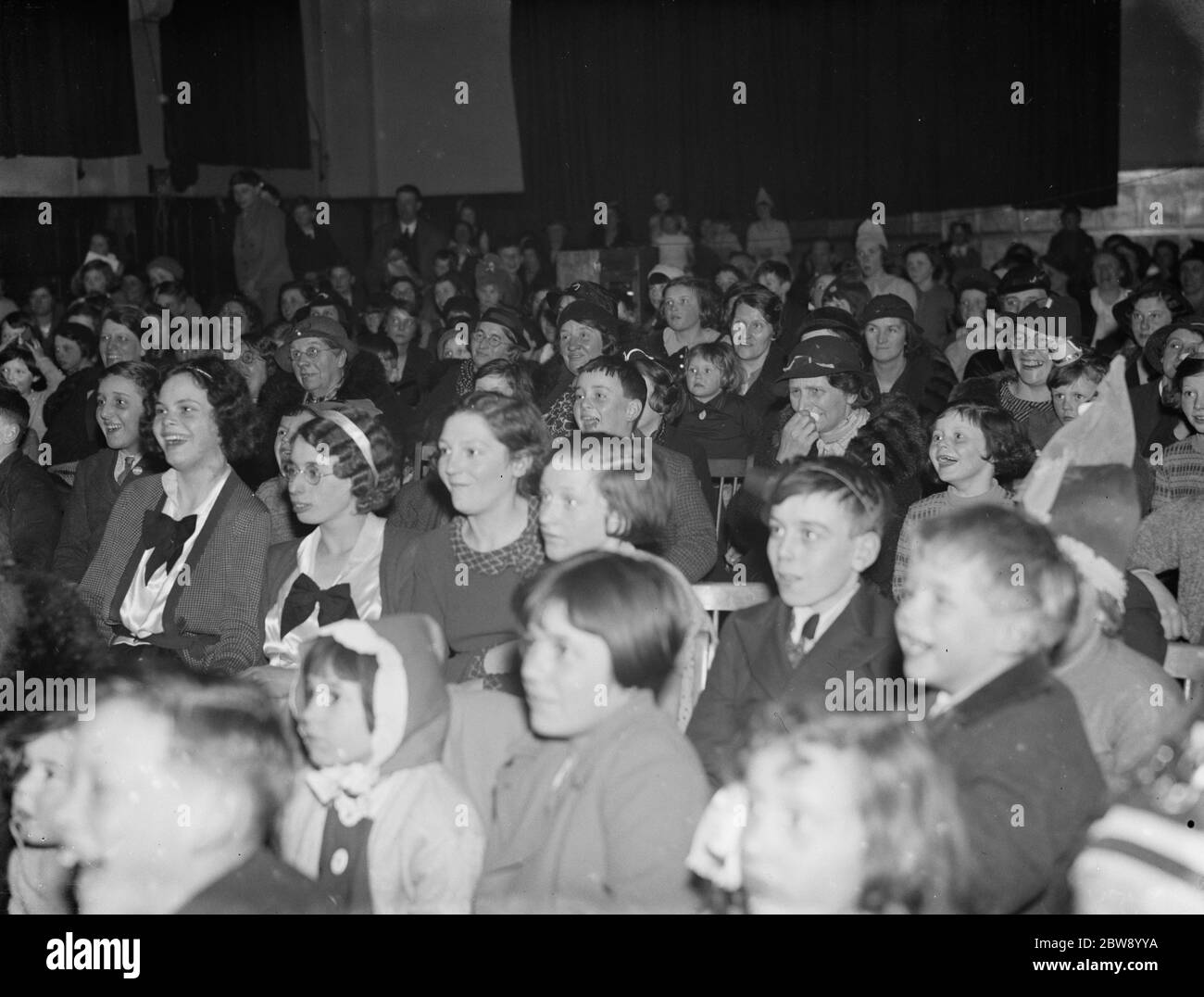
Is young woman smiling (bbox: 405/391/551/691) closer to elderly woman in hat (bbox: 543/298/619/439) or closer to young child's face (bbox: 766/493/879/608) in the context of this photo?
young child's face (bbox: 766/493/879/608)

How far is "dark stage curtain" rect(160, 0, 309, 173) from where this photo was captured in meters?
10.4

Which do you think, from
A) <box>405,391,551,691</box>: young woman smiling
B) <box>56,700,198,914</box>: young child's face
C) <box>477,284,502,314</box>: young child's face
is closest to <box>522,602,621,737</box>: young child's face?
<box>56,700,198,914</box>: young child's face

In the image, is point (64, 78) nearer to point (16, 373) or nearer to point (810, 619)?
point (16, 373)

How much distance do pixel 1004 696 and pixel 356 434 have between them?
1759mm

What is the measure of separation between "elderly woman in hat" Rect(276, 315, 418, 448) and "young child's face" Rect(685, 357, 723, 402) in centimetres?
107

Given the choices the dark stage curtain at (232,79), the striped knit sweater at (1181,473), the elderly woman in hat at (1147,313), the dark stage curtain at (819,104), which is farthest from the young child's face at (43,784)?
the dark stage curtain at (819,104)

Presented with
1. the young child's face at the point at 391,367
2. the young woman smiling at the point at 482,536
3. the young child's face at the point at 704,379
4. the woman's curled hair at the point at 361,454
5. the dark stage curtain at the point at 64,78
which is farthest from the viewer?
the dark stage curtain at the point at 64,78

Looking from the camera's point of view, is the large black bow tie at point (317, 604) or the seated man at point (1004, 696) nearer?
the seated man at point (1004, 696)

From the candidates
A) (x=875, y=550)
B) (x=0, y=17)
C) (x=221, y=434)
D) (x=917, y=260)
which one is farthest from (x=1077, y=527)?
(x=0, y=17)

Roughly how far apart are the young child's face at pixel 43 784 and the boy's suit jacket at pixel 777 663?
3.44 feet

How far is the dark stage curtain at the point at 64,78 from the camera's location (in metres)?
9.45

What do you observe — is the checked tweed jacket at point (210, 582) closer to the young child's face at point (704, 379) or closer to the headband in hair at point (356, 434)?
the headband in hair at point (356, 434)

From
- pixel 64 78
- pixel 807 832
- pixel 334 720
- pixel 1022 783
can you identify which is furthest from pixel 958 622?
pixel 64 78
